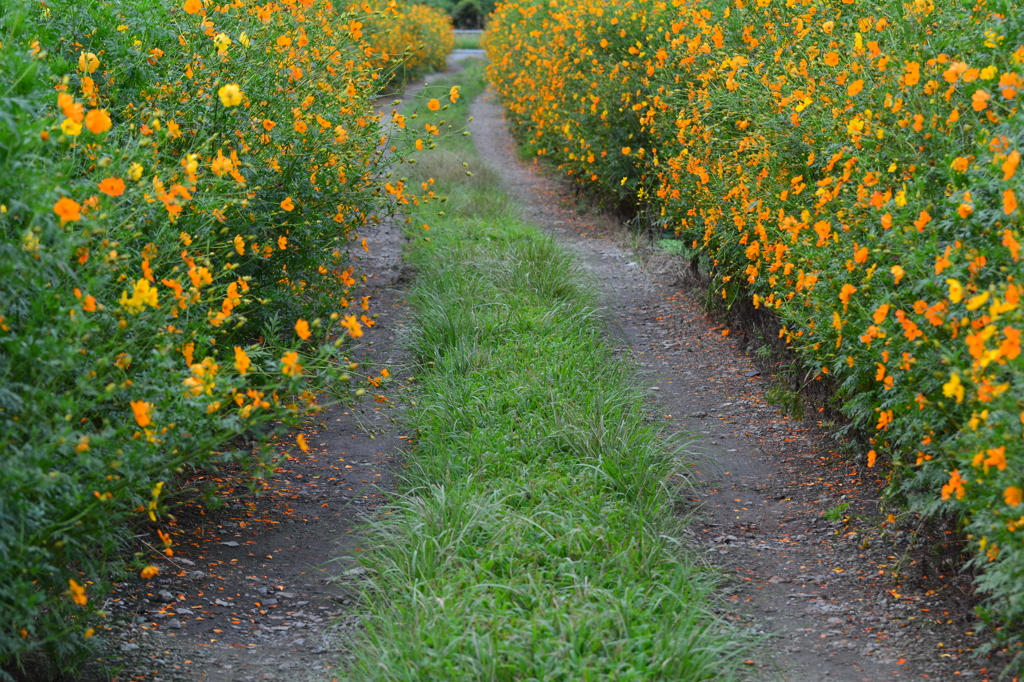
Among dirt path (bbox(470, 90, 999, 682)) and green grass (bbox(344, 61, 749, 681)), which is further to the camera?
dirt path (bbox(470, 90, 999, 682))

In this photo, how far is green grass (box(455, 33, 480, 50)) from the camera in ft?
108

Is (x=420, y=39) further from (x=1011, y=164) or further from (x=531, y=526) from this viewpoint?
(x=1011, y=164)

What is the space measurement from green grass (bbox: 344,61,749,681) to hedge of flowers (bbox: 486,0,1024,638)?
811mm

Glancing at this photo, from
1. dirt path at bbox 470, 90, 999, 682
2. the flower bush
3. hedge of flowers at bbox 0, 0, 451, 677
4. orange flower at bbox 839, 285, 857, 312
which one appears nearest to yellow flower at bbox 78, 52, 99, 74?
hedge of flowers at bbox 0, 0, 451, 677

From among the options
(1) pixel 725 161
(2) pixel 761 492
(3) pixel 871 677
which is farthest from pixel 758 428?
(3) pixel 871 677

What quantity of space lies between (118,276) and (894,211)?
2.47m

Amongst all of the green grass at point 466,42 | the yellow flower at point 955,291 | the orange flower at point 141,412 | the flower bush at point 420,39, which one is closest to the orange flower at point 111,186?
the orange flower at point 141,412

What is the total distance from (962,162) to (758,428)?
2.20 meters

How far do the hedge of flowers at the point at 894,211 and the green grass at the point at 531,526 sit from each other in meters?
0.81

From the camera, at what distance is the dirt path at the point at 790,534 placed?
2.96 metres

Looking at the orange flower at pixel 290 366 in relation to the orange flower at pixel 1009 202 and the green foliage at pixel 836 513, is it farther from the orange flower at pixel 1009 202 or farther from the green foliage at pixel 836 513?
the green foliage at pixel 836 513

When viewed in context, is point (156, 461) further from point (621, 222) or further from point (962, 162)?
point (621, 222)

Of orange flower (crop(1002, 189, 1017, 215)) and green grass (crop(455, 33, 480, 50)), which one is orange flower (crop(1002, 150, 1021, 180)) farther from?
green grass (crop(455, 33, 480, 50))

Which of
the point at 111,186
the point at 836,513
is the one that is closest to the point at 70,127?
the point at 111,186
